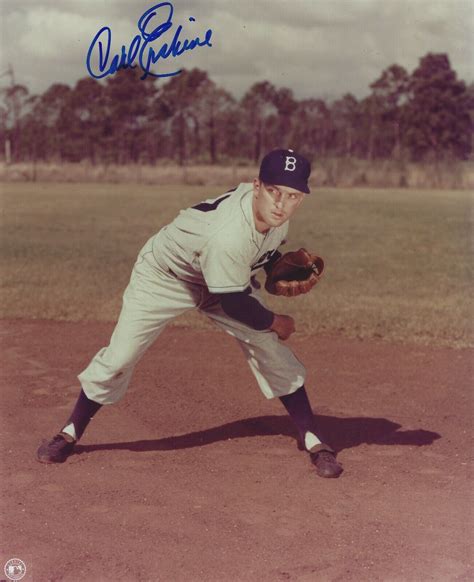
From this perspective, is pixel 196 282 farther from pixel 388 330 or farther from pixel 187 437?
pixel 388 330

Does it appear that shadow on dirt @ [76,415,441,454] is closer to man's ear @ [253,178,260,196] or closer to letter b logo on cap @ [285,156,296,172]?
man's ear @ [253,178,260,196]

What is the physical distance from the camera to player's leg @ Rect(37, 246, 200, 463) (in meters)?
4.27

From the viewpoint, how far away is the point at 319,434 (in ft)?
16.0

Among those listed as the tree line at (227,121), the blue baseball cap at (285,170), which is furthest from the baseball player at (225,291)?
the tree line at (227,121)

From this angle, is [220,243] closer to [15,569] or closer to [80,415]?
[80,415]

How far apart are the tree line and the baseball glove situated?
48761mm

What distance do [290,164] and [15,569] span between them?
201 centimetres

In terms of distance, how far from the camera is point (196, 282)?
426 centimetres

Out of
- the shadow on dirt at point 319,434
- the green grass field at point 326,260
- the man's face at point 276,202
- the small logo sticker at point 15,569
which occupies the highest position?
the man's face at point 276,202

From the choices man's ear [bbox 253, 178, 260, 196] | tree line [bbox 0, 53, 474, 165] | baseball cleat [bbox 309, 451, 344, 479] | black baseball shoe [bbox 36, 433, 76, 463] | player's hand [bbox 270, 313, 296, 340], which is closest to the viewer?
man's ear [bbox 253, 178, 260, 196]

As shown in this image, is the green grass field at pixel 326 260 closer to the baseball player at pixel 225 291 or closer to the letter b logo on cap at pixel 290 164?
the baseball player at pixel 225 291

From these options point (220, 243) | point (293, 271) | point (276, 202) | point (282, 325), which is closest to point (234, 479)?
point (282, 325)

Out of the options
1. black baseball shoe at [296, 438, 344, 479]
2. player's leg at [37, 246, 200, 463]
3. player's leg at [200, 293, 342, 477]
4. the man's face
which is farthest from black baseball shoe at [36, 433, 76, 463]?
the man's face

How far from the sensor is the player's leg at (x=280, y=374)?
430cm
